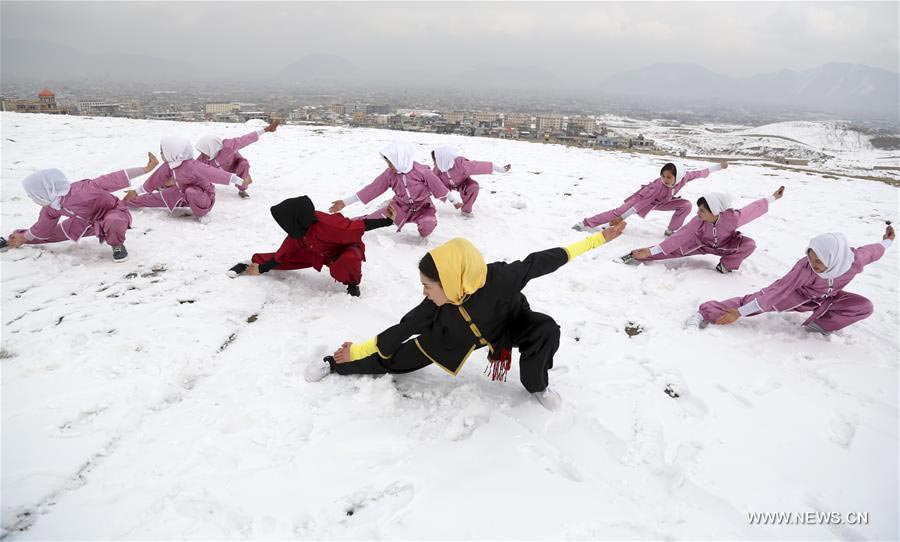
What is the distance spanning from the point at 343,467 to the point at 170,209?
4951 mm

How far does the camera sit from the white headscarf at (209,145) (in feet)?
20.8

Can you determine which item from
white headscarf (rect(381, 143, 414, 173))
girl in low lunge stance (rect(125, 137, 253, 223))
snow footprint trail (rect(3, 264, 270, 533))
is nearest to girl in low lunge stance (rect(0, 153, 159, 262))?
snow footprint trail (rect(3, 264, 270, 533))

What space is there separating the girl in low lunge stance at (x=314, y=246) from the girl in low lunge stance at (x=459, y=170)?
7.86 feet

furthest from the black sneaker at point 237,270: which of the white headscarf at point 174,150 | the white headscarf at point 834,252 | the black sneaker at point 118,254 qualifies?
the white headscarf at point 834,252

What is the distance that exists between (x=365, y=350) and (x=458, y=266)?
980 millimetres

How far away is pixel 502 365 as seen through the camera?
9.16 ft

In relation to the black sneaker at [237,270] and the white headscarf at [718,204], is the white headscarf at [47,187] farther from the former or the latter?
the white headscarf at [718,204]

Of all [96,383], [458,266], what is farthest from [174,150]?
[458,266]

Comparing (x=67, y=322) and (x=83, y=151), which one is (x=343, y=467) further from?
(x=83, y=151)

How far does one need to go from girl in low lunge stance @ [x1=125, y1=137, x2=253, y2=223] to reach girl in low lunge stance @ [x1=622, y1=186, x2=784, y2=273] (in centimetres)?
559

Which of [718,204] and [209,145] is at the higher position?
[209,145]

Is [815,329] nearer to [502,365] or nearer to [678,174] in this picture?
[678,174]

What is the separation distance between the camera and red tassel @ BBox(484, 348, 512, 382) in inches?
106

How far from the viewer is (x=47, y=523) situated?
1.86 metres
